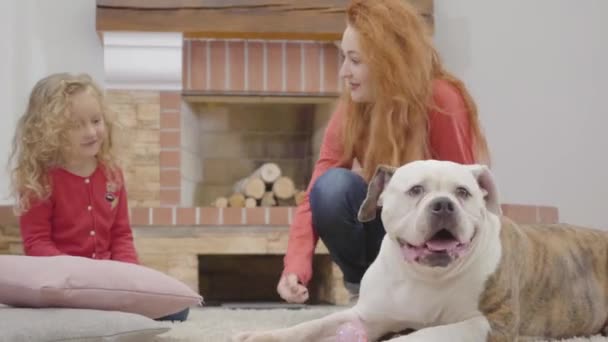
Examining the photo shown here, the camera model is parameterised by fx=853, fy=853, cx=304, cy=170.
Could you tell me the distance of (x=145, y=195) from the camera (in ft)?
9.57

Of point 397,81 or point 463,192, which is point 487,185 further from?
point 397,81

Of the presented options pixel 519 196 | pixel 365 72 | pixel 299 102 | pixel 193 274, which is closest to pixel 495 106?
pixel 519 196

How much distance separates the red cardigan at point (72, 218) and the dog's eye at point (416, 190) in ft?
3.07

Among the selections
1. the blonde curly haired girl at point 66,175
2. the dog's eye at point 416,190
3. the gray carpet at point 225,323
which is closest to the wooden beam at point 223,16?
the blonde curly haired girl at point 66,175

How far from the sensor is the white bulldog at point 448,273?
48.3 inches

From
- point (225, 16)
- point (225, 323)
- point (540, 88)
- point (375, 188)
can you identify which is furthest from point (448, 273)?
point (540, 88)

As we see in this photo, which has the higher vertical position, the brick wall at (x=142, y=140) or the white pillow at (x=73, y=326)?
the brick wall at (x=142, y=140)

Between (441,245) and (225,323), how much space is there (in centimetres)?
82

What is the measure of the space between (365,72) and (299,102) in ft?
4.74

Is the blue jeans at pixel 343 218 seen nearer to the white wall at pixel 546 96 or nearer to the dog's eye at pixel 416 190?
the dog's eye at pixel 416 190

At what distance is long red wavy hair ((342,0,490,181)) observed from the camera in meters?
1.65

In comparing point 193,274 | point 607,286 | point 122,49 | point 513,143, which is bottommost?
point 193,274

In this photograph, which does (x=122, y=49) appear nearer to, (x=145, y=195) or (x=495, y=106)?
(x=145, y=195)

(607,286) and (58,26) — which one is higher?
(58,26)
